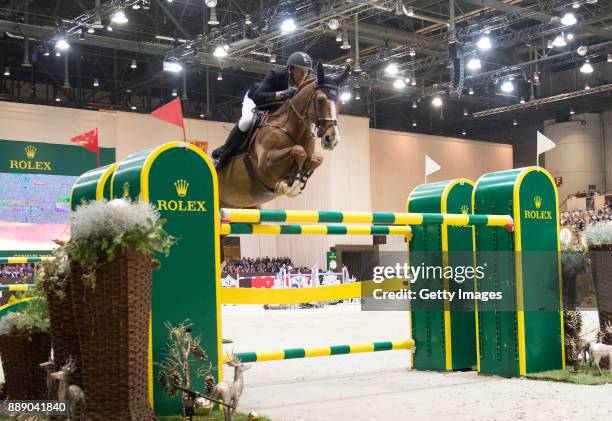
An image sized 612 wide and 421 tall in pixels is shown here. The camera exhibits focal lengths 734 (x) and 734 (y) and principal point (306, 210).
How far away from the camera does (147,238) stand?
8.67 ft

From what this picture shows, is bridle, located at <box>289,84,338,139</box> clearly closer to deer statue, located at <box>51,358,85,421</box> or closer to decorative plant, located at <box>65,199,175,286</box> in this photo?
decorative plant, located at <box>65,199,175,286</box>

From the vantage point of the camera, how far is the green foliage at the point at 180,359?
116 inches

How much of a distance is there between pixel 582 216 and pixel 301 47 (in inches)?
340

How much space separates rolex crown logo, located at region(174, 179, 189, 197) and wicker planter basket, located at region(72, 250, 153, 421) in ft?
1.83

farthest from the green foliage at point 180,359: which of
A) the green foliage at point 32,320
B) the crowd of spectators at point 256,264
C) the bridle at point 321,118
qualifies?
the crowd of spectators at point 256,264

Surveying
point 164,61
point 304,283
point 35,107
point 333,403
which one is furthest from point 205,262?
point 35,107

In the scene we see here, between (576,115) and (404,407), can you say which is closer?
(404,407)

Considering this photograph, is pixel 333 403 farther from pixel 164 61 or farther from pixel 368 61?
pixel 368 61

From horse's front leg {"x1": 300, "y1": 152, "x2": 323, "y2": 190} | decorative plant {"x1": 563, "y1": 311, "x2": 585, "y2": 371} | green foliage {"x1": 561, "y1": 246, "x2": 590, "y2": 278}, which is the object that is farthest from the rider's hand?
decorative plant {"x1": 563, "y1": 311, "x2": 585, "y2": 371}

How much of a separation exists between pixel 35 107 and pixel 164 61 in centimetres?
306

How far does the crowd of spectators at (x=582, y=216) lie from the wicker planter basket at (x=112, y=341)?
16.5 metres

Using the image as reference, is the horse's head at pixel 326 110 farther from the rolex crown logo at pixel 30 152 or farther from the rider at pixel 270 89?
the rolex crown logo at pixel 30 152

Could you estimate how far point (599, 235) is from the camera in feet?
14.7

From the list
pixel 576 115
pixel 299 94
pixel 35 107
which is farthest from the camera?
pixel 576 115
